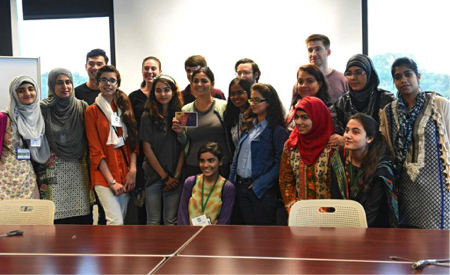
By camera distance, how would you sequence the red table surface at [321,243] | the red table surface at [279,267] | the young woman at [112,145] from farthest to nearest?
1. the young woman at [112,145]
2. the red table surface at [321,243]
3. the red table surface at [279,267]

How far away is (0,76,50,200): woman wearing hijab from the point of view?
3.72 metres

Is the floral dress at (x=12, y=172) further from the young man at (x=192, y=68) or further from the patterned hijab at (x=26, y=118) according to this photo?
the young man at (x=192, y=68)

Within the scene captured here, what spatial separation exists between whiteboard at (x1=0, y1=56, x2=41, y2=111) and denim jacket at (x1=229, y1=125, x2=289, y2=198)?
356 cm

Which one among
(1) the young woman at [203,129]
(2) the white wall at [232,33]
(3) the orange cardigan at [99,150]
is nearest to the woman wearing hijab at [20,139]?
(3) the orange cardigan at [99,150]

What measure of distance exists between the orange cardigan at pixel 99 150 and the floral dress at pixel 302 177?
4.62ft

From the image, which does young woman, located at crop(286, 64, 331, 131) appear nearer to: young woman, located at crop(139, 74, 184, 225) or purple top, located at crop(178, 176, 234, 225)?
purple top, located at crop(178, 176, 234, 225)

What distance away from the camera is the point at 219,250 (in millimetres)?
1943

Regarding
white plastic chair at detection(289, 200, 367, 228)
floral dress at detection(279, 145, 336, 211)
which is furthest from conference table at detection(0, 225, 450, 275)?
floral dress at detection(279, 145, 336, 211)

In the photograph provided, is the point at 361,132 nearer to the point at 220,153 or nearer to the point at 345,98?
the point at 345,98

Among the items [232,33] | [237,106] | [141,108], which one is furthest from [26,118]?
[232,33]

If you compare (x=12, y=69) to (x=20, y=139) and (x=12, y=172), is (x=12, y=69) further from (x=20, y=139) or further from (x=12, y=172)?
(x=12, y=172)

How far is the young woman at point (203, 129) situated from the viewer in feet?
12.9

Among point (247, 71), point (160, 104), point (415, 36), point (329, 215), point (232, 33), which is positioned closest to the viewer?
point (329, 215)

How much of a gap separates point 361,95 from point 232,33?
2.77 meters
